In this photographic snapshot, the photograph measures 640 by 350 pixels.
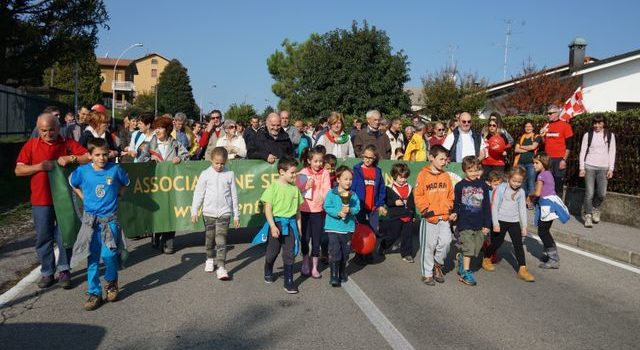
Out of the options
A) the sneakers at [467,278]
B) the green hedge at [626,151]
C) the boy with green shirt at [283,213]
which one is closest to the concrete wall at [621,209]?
the green hedge at [626,151]

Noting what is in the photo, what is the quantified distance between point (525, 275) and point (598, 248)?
2653mm

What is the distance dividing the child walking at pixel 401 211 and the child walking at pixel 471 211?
1.17m

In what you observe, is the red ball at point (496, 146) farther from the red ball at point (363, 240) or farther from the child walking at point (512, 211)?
the red ball at point (363, 240)

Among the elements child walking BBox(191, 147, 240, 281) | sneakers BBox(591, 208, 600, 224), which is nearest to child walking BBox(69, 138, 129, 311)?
child walking BBox(191, 147, 240, 281)

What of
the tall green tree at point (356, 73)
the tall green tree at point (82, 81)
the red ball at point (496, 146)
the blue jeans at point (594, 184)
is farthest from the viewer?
the tall green tree at point (82, 81)

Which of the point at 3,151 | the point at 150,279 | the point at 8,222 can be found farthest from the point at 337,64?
the point at 150,279

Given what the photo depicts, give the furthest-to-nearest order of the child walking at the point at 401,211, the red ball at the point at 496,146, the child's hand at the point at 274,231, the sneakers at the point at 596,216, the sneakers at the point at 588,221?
1. the red ball at the point at 496,146
2. the sneakers at the point at 596,216
3. the sneakers at the point at 588,221
4. the child walking at the point at 401,211
5. the child's hand at the point at 274,231

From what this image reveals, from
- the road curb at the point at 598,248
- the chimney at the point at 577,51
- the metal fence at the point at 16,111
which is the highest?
the chimney at the point at 577,51

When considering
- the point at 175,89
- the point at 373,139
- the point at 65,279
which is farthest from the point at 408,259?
the point at 175,89

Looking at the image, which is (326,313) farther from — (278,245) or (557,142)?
(557,142)

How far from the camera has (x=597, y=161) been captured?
10.6 metres

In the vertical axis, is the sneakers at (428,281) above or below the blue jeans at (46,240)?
below

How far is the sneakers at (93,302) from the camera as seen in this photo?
5.39m

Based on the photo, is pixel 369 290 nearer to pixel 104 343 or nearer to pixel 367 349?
pixel 367 349
